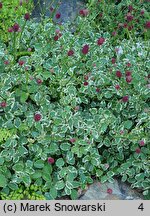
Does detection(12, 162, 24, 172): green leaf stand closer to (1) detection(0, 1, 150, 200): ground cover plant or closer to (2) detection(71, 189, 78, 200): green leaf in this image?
(1) detection(0, 1, 150, 200): ground cover plant

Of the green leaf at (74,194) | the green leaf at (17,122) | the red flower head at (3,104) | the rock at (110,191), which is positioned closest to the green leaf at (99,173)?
the rock at (110,191)

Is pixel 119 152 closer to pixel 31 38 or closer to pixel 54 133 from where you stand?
pixel 54 133

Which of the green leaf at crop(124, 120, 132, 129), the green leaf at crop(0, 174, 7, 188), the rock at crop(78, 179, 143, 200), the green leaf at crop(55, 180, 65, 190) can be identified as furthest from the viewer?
the green leaf at crop(124, 120, 132, 129)

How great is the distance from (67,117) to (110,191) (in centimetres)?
63

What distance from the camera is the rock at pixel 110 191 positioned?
371 cm

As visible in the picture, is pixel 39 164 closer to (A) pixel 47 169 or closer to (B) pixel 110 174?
(A) pixel 47 169

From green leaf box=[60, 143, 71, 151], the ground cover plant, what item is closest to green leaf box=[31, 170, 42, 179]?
the ground cover plant

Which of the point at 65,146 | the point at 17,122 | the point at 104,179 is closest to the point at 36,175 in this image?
the point at 65,146

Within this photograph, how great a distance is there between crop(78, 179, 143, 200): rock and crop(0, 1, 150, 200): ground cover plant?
0.06m

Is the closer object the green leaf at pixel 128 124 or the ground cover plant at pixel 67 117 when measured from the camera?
the ground cover plant at pixel 67 117

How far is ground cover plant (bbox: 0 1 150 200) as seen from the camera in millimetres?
3598

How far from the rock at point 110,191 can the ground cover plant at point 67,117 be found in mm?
58

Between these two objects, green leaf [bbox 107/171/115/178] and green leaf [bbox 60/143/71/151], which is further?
green leaf [bbox 107/171/115/178]

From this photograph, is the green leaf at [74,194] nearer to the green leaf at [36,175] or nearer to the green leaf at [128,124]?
the green leaf at [36,175]
